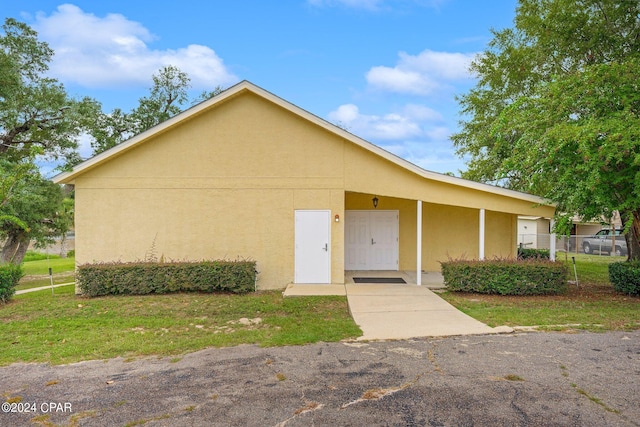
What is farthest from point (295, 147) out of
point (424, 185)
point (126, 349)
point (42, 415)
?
point (42, 415)

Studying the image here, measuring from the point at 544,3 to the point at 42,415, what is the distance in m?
18.8

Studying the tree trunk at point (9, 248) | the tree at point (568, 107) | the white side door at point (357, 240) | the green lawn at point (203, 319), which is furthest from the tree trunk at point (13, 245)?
the tree at point (568, 107)

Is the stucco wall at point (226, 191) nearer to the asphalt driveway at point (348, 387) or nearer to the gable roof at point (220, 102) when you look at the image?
the gable roof at point (220, 102)

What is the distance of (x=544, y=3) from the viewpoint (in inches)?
582

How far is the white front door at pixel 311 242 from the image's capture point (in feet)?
36.2

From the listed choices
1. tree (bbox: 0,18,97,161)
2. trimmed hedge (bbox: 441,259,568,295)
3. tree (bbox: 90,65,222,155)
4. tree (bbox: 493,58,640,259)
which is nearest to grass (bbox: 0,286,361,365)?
trimmed hedge (bbox: 441,259,568,295)

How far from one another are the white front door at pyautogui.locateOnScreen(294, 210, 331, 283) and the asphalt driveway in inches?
204

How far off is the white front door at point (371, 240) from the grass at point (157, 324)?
15.5 feet

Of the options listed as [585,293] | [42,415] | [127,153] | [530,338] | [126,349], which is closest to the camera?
[42,415]

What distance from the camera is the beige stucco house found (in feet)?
35.7

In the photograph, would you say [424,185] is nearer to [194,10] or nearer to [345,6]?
[345,6]

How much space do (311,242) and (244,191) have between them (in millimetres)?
2425

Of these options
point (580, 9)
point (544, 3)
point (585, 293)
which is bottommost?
point (585, 293)

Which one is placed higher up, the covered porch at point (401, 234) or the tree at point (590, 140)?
the tree at point (590, 140)
